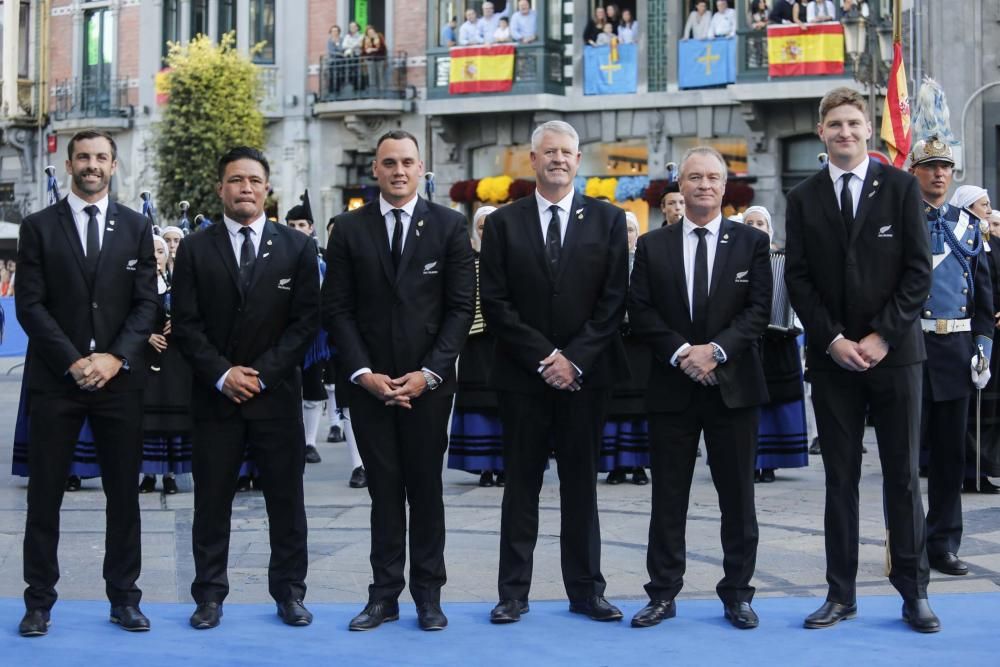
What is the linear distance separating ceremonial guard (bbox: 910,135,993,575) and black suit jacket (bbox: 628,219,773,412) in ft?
4.28

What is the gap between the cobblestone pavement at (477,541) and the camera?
802cm

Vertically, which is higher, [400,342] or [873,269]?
[873,269]

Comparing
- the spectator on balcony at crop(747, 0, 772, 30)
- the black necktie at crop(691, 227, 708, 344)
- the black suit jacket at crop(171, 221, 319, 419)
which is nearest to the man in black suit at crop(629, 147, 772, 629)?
the black necktie at crop(691, 227, 708, 344)

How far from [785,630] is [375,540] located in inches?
71.1

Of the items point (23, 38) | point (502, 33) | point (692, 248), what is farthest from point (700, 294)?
point (23, 38)

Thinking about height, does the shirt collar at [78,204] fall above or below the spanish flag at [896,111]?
below

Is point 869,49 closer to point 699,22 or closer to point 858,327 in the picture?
point 699,22

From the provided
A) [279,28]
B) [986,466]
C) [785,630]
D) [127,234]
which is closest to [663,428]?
[785,630]

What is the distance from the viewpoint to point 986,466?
10.9m

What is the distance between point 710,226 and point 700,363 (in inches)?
25.2

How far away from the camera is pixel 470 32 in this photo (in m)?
31.7

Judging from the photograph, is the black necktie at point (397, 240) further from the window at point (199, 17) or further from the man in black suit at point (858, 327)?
the window at point (199, 17)

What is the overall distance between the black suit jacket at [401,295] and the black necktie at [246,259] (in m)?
0.34

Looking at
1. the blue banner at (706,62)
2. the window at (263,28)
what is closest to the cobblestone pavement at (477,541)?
the blue banner at (706,62)
